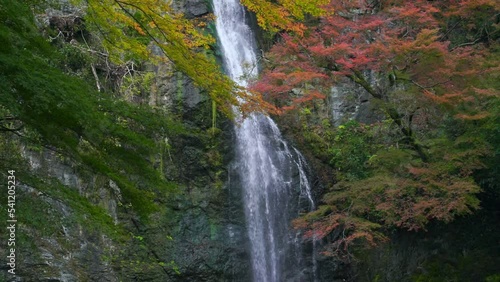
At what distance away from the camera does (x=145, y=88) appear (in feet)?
44.3

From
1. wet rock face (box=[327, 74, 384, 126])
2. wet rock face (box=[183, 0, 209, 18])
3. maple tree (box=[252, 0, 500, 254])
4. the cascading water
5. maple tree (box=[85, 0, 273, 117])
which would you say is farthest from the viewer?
wet rock face (box=[327, 74, 384, 126])

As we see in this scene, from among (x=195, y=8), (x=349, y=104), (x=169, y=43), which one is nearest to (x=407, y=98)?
(x=349, y=104)

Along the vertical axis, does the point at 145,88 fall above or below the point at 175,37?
above

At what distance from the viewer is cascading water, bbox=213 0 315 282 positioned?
40.4 ft

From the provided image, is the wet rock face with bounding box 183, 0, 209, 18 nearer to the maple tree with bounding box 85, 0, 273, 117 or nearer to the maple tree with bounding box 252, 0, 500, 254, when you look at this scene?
the maple tree with bounding box 252, 0, 500, 254

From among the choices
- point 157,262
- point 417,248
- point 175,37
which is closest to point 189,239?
point 157,262

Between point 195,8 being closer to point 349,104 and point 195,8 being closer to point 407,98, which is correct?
point 349,104

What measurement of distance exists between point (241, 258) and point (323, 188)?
114 inches

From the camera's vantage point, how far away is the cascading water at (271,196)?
1232 centimetres

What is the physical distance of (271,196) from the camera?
12977 millimetres

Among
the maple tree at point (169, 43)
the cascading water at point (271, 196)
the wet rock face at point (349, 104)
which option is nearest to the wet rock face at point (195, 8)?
the cascading water at point (271, 196)

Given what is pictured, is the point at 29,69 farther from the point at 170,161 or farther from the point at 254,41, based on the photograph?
the point at 254,41

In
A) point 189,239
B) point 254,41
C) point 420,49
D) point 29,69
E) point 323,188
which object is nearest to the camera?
point 29,69

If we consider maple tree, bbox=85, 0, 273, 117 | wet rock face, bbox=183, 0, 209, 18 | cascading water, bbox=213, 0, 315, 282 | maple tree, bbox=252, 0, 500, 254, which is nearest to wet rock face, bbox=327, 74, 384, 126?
cascading water, bbox=213, 0, 315, 282
